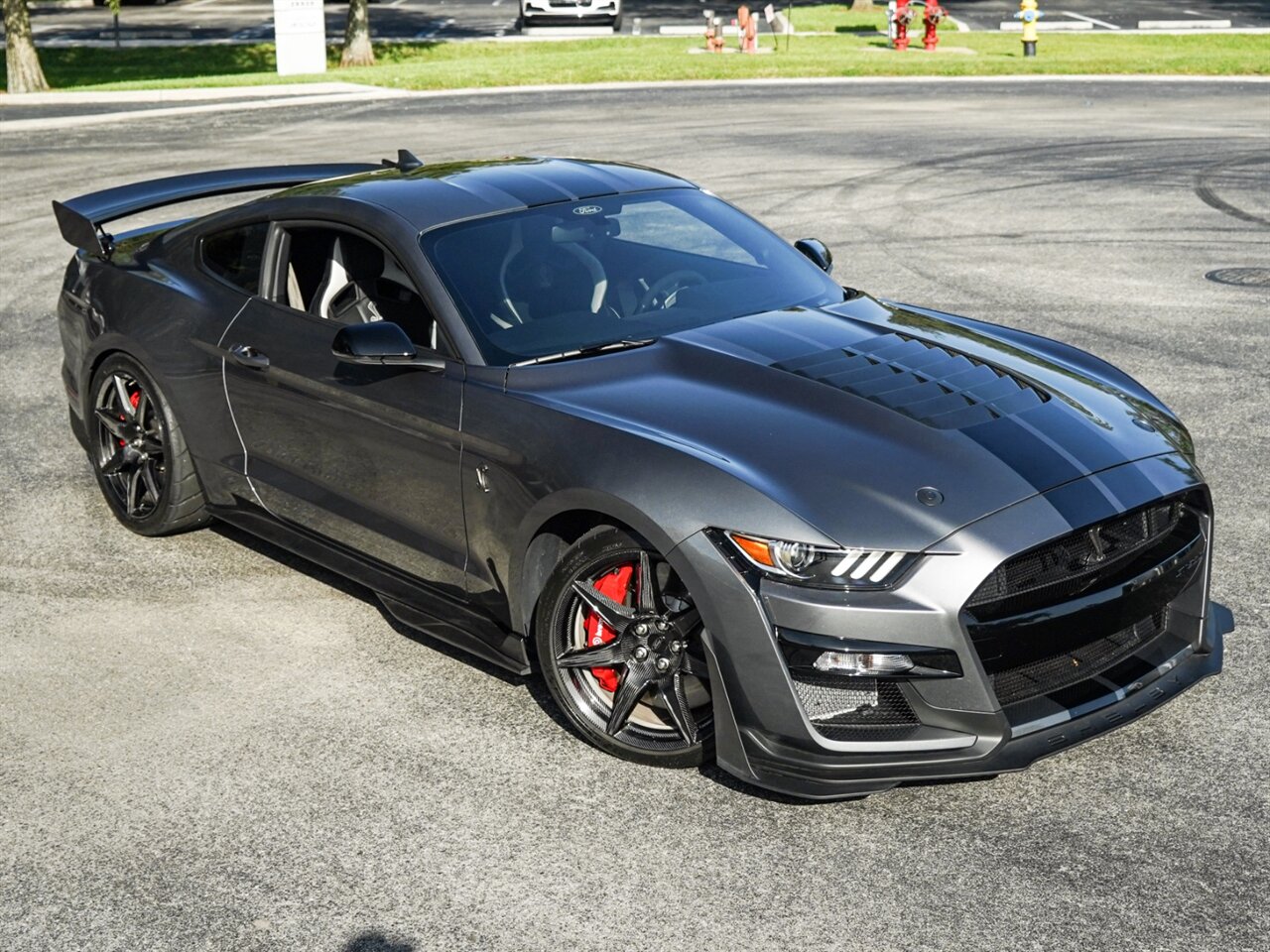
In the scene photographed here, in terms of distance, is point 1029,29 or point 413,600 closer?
point 413,600

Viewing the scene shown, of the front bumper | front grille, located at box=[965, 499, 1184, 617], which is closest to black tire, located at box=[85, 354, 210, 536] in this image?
the front bumper

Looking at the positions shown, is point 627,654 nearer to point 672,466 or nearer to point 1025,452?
point 672,466

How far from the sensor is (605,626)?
5016 mm

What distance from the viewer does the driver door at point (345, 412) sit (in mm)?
5465

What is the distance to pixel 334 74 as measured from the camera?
29.9 m

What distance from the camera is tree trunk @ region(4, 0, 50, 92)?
1067 inches

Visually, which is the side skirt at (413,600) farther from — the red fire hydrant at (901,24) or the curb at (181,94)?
the red fire hydrant at (901,24)

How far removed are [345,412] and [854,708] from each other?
7.57 ft

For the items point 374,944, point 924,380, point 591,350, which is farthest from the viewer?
point 591,350

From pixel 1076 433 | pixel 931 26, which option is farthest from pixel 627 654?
pixel 931 26

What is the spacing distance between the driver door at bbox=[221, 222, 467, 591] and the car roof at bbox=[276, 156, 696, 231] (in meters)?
0.21

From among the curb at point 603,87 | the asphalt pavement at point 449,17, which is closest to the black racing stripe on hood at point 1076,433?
the curb at point 603,87

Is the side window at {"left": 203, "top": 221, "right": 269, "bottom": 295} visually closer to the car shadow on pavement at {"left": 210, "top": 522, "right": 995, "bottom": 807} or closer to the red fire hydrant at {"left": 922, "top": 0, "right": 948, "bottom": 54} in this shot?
the car shadow on pavement at {"left": 210, "top": 522, "right": 995, "bottom": 807}

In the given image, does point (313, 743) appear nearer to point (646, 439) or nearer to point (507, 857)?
point (507, 857)
